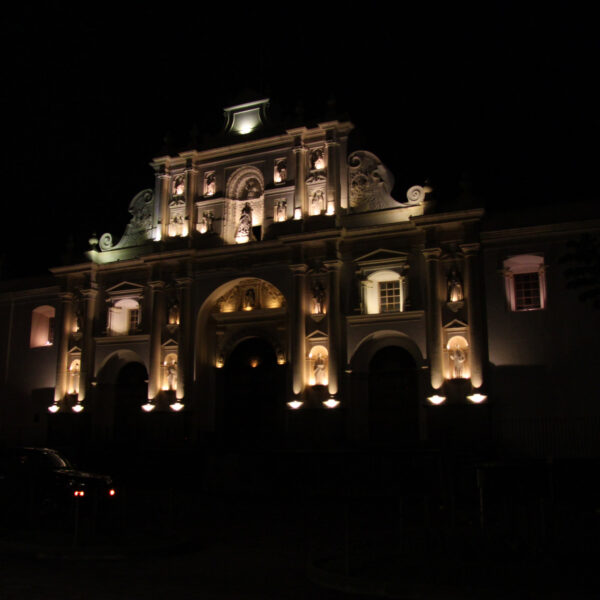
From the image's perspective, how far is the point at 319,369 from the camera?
29.5 metres

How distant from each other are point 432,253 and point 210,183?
1196cm

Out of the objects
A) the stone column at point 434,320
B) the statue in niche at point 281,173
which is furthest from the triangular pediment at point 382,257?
the statue in niche at point 281,173

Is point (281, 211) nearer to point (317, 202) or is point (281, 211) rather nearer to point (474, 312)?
point (317, 202)

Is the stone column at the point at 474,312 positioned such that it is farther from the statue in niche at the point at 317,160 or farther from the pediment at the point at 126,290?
the pediment at the point at 126,290

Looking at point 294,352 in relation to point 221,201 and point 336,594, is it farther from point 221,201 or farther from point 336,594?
point 336,594

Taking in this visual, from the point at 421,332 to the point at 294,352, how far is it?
5370 mm

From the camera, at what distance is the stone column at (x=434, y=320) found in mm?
27359

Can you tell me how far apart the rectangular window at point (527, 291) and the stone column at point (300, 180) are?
31.7 ft

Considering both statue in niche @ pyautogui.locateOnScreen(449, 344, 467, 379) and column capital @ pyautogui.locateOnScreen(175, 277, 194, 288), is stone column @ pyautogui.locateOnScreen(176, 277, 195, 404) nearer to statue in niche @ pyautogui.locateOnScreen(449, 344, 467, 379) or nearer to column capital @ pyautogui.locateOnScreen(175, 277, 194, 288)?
column capital @ pyautogui.locateOnScreen(175, 277, 194, 288)

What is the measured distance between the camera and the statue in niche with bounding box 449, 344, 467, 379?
2720 cm

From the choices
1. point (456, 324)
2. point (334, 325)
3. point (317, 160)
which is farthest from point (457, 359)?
point (317, 160)

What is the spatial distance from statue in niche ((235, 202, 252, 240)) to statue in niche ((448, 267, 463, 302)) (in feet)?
32.3

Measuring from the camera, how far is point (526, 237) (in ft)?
89.9

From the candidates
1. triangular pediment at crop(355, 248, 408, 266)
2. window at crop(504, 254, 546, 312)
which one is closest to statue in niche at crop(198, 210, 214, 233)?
triangular pediment at crop(355, 248, 408, 266)
